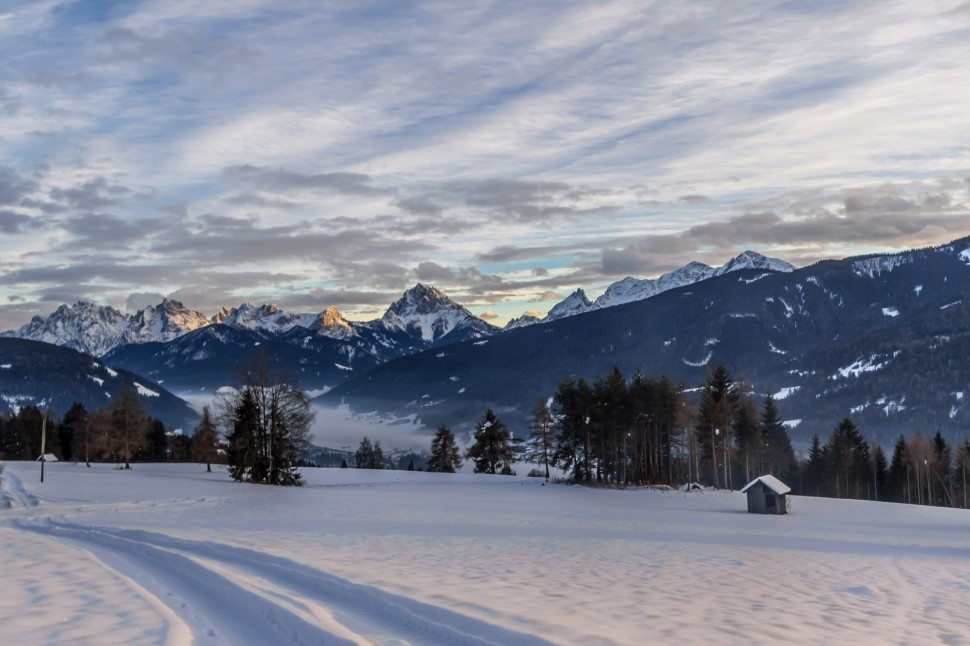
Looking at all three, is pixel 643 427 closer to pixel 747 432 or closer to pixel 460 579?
pixel 747 432

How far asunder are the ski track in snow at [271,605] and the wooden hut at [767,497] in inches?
1474

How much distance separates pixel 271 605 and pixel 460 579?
5.15m

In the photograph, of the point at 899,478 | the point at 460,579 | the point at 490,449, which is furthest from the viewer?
the point at 490,449

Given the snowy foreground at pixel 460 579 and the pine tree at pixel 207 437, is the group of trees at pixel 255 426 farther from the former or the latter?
the snowy foreground at pixel 460 579

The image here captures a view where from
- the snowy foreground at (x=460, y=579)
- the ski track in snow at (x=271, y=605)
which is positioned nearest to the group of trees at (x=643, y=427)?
the snowy foreground at (x=460, y=579)

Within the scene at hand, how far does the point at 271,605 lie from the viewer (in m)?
13.0

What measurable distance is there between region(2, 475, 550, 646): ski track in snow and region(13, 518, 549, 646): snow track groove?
14 millimetres

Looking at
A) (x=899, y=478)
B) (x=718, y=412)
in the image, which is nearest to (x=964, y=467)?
(x=899, y=478)

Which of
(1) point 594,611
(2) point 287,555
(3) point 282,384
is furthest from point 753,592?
(3) point 282,384

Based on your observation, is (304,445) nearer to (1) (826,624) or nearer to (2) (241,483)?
(2) (241,483)

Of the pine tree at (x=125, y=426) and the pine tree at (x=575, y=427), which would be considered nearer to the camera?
the pine tree at (x=575, y=427)

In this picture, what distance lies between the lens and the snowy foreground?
39.2 feet

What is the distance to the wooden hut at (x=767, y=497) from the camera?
162ft

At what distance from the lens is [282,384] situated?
65.1 m
